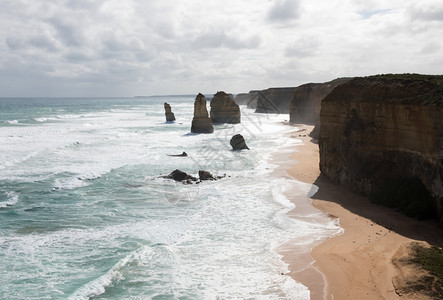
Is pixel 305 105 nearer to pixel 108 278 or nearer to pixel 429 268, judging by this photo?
pixel 429 268

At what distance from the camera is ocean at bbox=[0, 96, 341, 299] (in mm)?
12414

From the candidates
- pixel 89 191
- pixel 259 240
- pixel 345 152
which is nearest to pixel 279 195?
pixel 345 152

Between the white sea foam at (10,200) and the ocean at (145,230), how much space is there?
50mm

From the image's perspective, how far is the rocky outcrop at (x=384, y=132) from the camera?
17312mm

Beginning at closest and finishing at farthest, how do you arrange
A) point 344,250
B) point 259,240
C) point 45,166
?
point 344,250 < point 259,240 < point 45,166

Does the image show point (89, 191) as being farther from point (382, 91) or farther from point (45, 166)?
point (382, 91)

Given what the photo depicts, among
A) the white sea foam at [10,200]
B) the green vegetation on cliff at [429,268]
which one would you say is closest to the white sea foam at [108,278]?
the green vegetation on cliff at [429,268]

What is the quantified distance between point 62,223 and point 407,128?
16.6 m

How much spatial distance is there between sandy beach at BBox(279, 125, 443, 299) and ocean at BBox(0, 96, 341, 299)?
2.26ft

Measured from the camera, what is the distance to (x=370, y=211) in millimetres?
18984

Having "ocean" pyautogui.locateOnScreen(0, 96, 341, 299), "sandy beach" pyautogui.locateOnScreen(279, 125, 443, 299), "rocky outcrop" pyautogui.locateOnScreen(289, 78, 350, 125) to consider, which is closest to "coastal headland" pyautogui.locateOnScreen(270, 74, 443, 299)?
"sandy beach" pyautogui.locateOnScreen(279, 125, 443, 299)

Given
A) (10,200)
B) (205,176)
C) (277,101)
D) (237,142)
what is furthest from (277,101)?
(10,200)

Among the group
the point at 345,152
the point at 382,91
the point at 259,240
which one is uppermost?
the point at 382,91

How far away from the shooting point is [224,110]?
70.8 m
